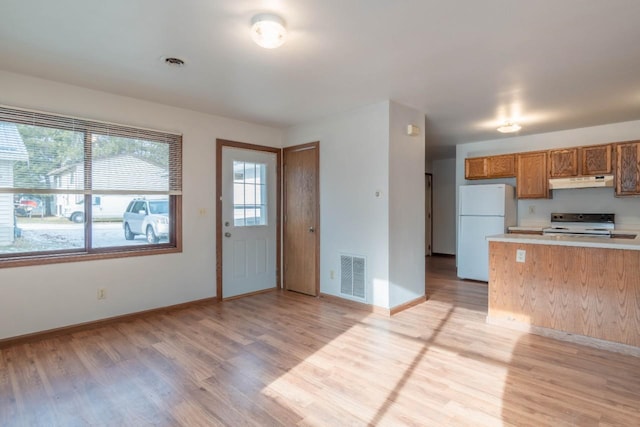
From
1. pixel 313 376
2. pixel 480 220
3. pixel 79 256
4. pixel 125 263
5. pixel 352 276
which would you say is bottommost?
pixel 313 376

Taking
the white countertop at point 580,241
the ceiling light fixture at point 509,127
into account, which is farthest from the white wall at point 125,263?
the white countertop at point 580,241

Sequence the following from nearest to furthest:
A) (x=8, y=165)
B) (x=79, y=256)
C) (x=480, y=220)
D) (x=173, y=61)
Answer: (x=173, y=61) < (x=8, y=165) < (x=79, y=256) < (x=480, y=220)

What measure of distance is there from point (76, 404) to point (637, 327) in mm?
4271

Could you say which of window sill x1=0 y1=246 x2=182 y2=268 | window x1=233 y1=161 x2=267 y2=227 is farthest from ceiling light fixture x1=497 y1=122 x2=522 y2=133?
window sill x1=0 y1=246 x2=182 y2=268

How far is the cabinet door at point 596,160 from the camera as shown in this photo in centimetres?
470

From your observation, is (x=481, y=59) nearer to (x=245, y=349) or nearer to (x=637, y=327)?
(x=637, y=327)

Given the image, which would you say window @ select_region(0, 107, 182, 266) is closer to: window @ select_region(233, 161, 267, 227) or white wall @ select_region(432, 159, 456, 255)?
window @ select_region(233, 161, 267, 227)

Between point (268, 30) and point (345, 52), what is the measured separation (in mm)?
701

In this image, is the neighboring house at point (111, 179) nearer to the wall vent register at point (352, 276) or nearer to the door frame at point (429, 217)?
the wall vent register at point (352, 276)

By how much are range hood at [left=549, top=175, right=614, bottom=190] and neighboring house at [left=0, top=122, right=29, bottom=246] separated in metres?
6.50

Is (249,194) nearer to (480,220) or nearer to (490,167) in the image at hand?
(480,220)

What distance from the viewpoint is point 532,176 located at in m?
5.35

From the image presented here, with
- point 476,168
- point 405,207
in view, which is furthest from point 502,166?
point 405,207

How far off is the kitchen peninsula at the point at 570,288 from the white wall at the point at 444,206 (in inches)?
189
